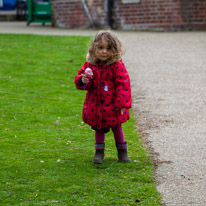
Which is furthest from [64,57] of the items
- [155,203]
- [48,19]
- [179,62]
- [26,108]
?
[48,19]

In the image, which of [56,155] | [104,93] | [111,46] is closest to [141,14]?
[56,155]

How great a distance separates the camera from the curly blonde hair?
15.7 feet

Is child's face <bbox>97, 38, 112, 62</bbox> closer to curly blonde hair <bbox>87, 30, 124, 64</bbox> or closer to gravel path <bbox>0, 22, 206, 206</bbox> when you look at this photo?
curly blonde hair <bbox>87, 30, 124, 64</bbox>

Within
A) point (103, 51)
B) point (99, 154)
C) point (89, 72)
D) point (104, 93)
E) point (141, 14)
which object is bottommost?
point (141, 14)

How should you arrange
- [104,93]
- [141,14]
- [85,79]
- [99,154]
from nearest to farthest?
[85,79]
[104,93]
[99,154]
[141,14]

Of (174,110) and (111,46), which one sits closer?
(111,46)

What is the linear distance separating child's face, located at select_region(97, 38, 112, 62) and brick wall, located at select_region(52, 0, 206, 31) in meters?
14.1

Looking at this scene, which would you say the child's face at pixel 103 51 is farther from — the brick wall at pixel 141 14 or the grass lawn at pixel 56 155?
the brick wall at pixel 141 14

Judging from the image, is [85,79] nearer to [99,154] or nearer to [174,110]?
[99,154]

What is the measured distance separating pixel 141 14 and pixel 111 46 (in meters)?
14.6

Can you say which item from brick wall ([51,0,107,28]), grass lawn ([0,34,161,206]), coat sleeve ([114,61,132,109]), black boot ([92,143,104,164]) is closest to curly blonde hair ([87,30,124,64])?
coat sleeve ([114,61,132,109])

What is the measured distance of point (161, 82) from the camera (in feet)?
31.5

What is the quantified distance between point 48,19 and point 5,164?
58.4 ft

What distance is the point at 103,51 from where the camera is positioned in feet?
15.6
